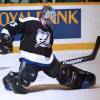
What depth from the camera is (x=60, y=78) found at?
4.30ft

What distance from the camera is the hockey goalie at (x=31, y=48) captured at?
1.21m

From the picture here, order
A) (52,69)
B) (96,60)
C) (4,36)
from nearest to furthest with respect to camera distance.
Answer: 1. (4,36)
2. (52,69)
3. (96,60)

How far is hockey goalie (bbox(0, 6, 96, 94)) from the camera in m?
1.21

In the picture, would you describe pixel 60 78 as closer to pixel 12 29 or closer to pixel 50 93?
pixel 50 93

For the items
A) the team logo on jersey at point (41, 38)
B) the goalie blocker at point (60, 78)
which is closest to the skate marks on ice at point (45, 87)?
the goalie blocker at point (60, 78)

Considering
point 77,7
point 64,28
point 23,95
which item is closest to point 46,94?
point 23,95

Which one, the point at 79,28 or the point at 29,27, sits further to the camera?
the point at 79,28

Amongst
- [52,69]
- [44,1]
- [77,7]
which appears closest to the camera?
[52,69]

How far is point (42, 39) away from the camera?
4.06ft

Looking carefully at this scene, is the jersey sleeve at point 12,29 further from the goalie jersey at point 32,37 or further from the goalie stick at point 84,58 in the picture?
the goalie stick at point 84,58

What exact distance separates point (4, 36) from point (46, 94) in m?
0.22

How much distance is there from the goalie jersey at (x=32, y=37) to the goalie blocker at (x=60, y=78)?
4cm

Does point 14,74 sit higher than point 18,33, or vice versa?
point 18,33

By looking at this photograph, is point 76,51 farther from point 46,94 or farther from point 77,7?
point 46,94
